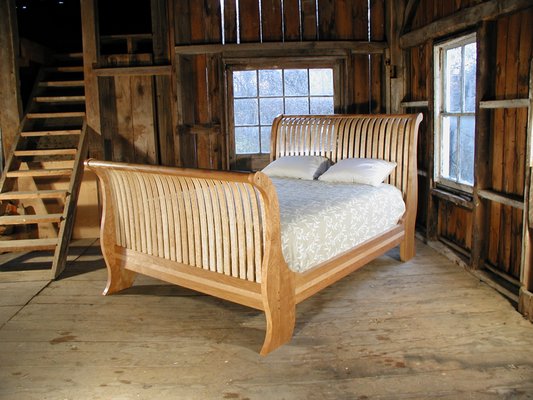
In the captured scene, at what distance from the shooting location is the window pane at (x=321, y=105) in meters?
5.92

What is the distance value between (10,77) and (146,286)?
9.67 feet

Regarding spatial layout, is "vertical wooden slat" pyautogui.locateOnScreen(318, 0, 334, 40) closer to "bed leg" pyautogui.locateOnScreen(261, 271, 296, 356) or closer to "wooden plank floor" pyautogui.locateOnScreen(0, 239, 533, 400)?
"wooden plank floor" pyautogui.locateOnScreen(0, 239, 533, 400)

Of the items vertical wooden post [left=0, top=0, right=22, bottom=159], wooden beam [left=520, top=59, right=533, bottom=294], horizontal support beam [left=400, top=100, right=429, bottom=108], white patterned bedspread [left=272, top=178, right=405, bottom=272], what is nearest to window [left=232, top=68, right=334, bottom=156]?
horizontal support beam [left=400, top=100, right=429, bottom=108]

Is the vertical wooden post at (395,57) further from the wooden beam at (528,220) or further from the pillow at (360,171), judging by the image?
the wooden beam at (528,220)

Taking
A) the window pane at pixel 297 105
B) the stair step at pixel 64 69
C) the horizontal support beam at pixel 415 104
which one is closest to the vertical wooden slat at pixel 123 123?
the stair step at pixel 64 69

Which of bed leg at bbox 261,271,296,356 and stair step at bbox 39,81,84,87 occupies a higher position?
stair step at bbox 39,81,84,87

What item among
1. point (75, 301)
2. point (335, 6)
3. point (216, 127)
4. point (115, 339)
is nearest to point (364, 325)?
point (115, 339)

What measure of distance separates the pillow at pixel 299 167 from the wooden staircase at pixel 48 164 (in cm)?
185

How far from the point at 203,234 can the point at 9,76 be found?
A: 11.8ft

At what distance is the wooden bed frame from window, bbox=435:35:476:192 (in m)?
0.33

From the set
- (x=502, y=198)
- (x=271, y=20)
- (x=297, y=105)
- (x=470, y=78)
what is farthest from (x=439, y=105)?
(x=271, y=20)

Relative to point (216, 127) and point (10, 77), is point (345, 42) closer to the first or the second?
point (216, 127)

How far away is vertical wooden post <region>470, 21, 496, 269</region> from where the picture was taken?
376cm

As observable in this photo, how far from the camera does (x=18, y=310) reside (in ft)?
11.9
